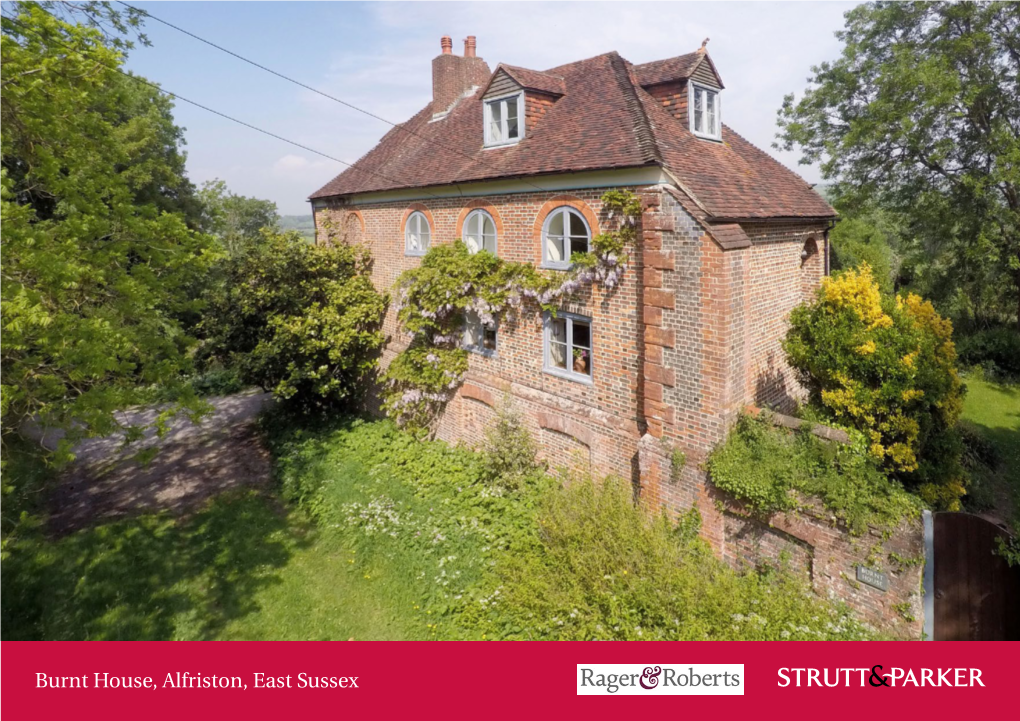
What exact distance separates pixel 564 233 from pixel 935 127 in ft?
62.2

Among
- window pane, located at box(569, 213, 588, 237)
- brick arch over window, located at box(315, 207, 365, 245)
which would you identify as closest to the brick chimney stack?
brick arch over window, located at box(315, 207, 365, 245)

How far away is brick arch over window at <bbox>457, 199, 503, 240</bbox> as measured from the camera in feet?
42.3

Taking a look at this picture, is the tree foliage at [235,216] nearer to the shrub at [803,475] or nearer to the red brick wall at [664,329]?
the red brick wall at [664,329]

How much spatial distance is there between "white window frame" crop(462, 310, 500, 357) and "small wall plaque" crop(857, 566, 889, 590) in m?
8.35

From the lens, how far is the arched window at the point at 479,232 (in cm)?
1329

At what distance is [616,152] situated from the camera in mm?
10562

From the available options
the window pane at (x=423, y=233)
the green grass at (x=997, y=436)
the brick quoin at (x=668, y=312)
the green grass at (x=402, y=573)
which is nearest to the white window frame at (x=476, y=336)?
the brick quoin at (x=668, y=312)

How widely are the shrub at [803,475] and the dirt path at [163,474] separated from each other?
33.7 ft

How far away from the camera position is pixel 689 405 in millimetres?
9961

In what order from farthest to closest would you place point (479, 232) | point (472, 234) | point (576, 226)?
point (472, 234)
point (479, 232)
point (576, 226)

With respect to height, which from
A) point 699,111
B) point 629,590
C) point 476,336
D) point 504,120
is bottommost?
point 629,590

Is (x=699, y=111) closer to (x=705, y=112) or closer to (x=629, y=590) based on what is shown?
(x=705, y=112)

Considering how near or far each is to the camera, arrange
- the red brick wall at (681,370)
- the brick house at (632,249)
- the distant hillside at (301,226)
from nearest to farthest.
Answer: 1. the red brick wall at (681,370)
2. the brick house at (632,249)
3. the distant hillside at (301,226)
